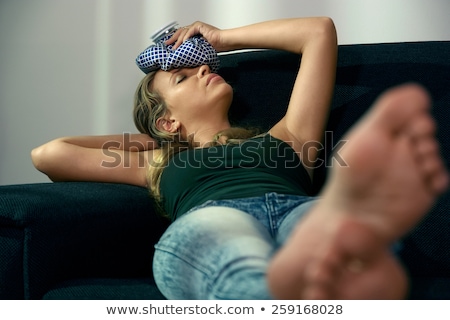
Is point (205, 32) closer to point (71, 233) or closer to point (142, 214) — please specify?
point (142, 214)

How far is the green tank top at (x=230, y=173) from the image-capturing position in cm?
130

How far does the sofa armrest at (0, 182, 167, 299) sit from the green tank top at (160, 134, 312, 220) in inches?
3.9

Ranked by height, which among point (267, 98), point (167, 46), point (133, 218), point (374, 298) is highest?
point (167, 46)

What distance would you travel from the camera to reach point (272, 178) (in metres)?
1.31

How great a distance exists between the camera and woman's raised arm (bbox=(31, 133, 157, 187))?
1487 mm

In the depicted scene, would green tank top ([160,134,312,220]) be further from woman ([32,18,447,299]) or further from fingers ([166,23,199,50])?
fingers ([166,23,199,50])

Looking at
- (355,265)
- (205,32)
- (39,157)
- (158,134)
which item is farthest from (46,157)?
(355,265)

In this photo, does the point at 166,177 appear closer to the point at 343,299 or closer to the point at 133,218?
the point at 133,218

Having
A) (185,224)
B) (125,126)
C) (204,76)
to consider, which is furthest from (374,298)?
(125,126)

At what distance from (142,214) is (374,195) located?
0.83m

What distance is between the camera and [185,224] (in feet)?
3.40

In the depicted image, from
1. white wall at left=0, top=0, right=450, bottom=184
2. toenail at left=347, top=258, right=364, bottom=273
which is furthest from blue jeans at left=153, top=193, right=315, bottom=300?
white wall at left=0, top=0, right=450, bottom=184
